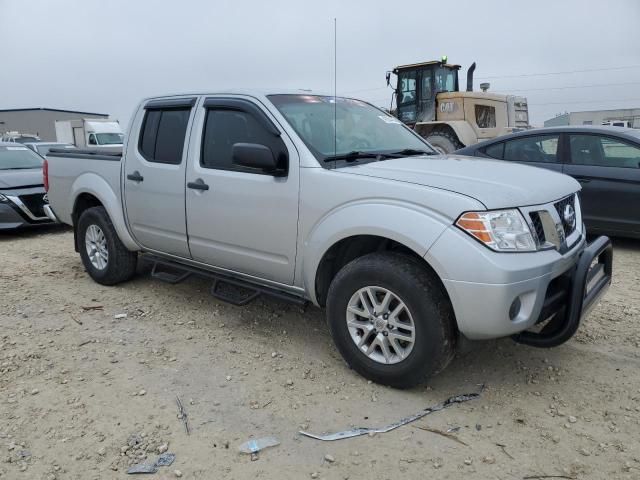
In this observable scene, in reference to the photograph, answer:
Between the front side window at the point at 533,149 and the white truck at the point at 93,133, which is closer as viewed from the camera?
the front side window at the point at 533,149

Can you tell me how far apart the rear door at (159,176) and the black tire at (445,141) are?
9715mm

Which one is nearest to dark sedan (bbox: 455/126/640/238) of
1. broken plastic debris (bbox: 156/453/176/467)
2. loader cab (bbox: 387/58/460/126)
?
broken plastic debris (bbox: 156/453/176/467)

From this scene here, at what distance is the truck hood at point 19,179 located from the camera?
26.2 ft

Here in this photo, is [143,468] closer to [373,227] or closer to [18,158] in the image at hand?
[373,227]

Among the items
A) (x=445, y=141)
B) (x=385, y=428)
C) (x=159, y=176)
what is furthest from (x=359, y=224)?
(x=445, y=141)

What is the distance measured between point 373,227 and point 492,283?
751mm

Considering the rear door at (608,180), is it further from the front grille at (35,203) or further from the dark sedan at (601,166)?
the front grille at (35,203)

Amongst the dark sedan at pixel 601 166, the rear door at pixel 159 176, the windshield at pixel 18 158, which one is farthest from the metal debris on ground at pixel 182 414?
the windshield at pixel 18 158

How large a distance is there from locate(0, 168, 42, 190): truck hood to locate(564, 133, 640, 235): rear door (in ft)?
25.0

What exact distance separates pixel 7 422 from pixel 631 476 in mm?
3234

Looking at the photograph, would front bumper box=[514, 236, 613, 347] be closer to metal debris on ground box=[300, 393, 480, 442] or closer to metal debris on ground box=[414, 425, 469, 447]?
metal debris on ground box=[300, 393, 480, 442]

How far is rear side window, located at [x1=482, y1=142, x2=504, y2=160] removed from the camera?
7.17 m

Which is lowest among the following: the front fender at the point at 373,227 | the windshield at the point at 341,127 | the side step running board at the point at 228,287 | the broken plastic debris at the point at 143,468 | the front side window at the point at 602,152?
the broken plastic debris at the point at 143,468

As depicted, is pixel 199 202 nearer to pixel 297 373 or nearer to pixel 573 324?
pixel 297 373
